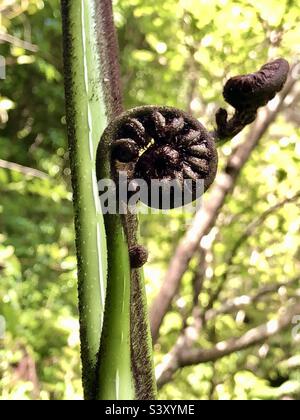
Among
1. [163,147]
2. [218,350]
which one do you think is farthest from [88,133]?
[218,350]

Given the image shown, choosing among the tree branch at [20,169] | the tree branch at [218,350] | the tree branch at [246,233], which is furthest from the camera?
the tree branch at [20,169]

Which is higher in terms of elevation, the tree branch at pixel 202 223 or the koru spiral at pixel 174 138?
the tree branch at pixel 202 223

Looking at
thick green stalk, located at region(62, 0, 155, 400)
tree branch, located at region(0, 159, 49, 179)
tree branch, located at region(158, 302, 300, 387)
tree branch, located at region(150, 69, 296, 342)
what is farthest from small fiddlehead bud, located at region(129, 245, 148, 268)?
tree branch, located at region(0, 159, 49, 179)

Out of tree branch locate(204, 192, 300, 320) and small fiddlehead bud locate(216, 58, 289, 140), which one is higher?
tree branch locate(204, 192, 300, 320)

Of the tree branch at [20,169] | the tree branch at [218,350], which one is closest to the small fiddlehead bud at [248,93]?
the tree branch at [218,350]

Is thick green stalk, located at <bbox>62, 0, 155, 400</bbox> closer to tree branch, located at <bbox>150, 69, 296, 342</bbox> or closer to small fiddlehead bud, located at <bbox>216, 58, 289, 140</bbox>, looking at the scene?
small fiddlehead bud, located at <bbox>216, 58, 289, 140</bbox>
